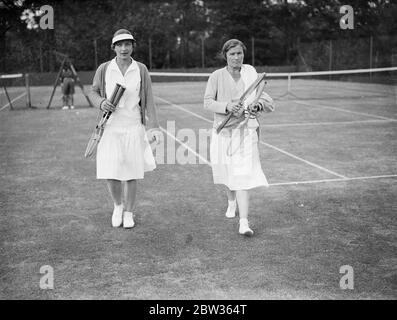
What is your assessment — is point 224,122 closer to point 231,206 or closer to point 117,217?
point 231,206

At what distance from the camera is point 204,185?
24.6 ft

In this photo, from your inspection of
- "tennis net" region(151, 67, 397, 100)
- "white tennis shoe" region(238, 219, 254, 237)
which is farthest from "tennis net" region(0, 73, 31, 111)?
"white tennis shoe" region(238, 219, 254, 237)

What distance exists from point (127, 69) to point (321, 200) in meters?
3.06

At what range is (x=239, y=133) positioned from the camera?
5.44m

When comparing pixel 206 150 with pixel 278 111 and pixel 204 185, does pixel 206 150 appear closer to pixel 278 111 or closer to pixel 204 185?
pixel 204 185

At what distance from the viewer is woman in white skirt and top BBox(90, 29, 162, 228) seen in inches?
213

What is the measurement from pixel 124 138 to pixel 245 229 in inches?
64.0

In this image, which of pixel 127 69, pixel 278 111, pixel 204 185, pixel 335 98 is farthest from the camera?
pixel 335 98

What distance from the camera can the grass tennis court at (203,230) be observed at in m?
4.12

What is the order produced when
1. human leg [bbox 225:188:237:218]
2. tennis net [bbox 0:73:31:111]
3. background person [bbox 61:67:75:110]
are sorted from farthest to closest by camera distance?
tennis net [bbox 0:73:31:111] < background person [bbox 61:67:75:110] < human leg [bbox 225:188:237:218]

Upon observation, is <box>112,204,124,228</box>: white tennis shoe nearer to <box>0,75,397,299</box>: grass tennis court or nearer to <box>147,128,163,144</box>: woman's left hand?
<box>0,75,397,299</box>: grass tennis court
